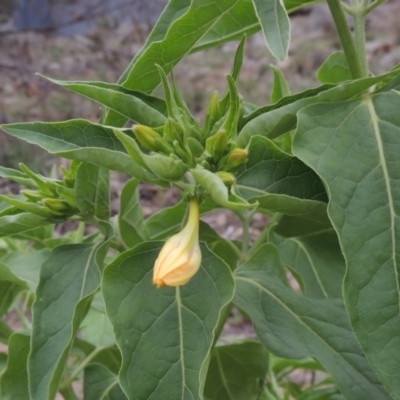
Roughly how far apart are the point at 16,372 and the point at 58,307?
227 mm

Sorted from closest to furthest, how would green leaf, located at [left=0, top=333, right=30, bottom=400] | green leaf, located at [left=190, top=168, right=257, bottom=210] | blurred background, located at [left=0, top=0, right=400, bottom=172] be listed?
green leaf, located at [left=190, top=168, right=257, bottom=210]
green leaf, located at [left=0, top=333, right=30, bottom=400]
blurred background, located at [left=0, top=0, right=400, bottom=172]

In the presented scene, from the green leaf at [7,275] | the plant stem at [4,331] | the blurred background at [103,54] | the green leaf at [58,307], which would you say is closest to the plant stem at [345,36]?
the green leaf at [58,307]

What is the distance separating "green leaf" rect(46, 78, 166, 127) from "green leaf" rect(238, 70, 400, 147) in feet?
0.39

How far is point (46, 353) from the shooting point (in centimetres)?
90

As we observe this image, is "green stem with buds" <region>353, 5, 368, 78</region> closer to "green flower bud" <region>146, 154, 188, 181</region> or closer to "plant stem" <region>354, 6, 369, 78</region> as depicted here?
"plant stem" <region>354, 6, 369, 78</region>

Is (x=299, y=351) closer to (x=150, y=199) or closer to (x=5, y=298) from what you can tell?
(x=5, y=298)

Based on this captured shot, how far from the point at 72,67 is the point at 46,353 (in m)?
5.42

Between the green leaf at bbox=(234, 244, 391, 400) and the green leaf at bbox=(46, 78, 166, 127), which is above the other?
the green leaf at bbox=(46, 78, 166, 127)

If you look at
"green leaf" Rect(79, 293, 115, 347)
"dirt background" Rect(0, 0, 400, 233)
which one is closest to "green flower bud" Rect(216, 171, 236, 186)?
"green leaf" Rect(79, 293, 115, 347)

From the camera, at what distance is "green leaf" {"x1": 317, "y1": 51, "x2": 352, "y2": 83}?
4.01 feet

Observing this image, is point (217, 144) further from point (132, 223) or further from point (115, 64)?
point (115, 64)

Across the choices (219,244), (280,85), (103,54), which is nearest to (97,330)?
(219,244)

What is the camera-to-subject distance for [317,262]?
1226 millimetres

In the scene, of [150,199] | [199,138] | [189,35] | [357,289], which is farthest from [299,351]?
[150,199]
